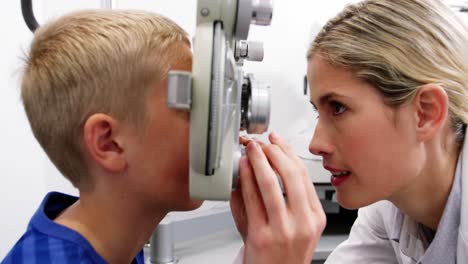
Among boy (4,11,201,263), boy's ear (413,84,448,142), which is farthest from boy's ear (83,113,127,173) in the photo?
boy's ear (413,84,448,142)

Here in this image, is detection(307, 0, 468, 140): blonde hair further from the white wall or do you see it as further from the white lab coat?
the white wall

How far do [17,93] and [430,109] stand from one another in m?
0.97

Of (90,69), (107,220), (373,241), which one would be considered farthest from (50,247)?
(373,241)

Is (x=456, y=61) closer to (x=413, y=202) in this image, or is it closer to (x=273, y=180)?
(x=413, y=202)

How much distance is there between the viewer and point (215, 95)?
1.41 ft

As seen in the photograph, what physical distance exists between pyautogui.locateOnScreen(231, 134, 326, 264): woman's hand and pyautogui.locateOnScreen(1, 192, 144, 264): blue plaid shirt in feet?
0.80

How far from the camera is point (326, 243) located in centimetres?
129

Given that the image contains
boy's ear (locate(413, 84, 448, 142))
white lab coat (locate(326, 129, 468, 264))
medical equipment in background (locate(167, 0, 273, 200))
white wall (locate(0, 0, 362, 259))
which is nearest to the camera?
medical equipment in background (locate(167, 0, 273, 200))

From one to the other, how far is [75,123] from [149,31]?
7.3 inches

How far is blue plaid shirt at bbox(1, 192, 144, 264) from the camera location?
0.55 m

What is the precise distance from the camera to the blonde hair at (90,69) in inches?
23.0

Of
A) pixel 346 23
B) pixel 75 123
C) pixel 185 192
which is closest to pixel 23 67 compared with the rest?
pixel 75 123

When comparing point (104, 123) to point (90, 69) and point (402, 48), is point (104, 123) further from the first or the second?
point (402, 48)

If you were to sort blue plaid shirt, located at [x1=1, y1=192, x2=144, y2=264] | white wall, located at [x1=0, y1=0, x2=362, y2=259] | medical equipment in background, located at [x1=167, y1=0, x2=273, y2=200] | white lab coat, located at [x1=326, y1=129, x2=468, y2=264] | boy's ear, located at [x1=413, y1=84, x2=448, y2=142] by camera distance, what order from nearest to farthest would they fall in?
medical equipment in background, located at [x1=167, y1=0, x2=273, y2=200] < blue plaid shirt, located at [x1=1, y1=192, x2=144, y2=264] < boy's ear, located at [x1=413, y1=84, x2=448, y2=142] < white lab coat, located at [x1=326, y1=129, x2=468, y2=264] < white wall, located at [x1=0, y1=0, x2=362, y2=259]
